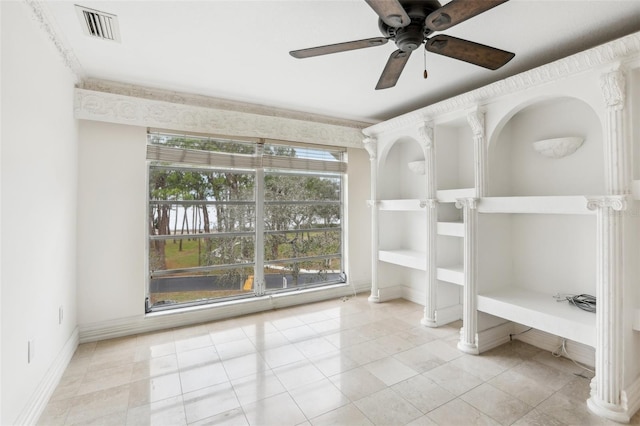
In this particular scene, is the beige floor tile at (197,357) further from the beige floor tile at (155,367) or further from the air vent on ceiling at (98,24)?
the air vent on ceiling at (98,24)

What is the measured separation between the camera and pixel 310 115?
426cm

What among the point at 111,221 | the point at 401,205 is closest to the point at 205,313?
the point at 111,221

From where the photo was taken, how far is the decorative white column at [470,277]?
9.50 feet

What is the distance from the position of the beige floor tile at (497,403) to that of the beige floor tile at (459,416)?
0.05 meters

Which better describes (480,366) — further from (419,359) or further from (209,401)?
(209,401)

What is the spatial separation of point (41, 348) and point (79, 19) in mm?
2407

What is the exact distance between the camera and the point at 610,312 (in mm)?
2039

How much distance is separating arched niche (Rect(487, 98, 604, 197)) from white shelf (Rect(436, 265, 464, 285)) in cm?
94

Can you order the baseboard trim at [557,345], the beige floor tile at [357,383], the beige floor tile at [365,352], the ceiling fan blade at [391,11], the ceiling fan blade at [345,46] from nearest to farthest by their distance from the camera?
the ceiling fan blade at [391,11]
the ceiling fan blade at [345,46]
the beige floor tile at [357,383]
the baseboard trim at [557,345]
the beige floor tile at [365,352]

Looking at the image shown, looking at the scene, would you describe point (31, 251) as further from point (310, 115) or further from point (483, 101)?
point (483, 101)

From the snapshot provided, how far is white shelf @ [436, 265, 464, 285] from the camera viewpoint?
3221 millimetres

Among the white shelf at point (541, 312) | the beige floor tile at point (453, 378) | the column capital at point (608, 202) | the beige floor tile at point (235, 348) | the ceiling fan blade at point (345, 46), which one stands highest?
the ceiling fan blade at point (345, 46)

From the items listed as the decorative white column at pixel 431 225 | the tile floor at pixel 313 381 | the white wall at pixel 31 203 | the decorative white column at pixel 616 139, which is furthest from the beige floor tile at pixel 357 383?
the decorative white column at pixel 616 139

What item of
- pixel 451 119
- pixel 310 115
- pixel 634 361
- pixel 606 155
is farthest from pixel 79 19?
pixel 634 361
